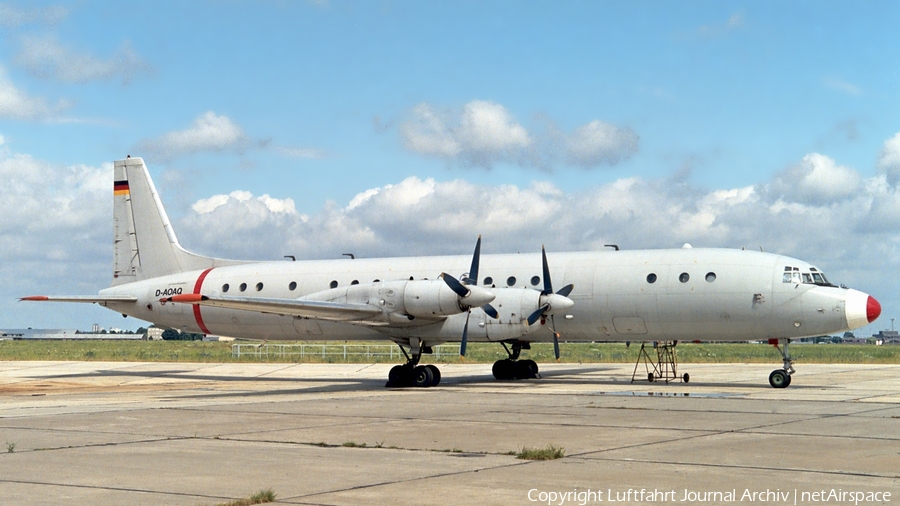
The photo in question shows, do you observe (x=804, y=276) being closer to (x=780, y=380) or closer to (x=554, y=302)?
(x=780, y=380)

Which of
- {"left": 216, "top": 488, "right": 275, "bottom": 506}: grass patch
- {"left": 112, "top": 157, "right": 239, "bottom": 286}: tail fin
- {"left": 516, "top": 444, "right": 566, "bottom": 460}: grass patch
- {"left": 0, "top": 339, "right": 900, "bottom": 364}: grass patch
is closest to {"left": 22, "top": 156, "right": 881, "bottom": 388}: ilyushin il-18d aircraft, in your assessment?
{"left": 112, "top": 157, "right": 239, "bottom": 286}: tail fin

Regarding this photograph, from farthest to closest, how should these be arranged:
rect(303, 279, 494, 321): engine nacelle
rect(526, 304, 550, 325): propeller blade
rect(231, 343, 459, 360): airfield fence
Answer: rect(231, 343, 459, 360): airfield fence → rect(526, 304, 550, 325): propeller blade → rect(303, 279, 494, 321): engine nacelle

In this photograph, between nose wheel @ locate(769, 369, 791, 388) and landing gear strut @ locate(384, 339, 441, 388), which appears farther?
landing gear strut @ locate(384, 339, 441, 388)

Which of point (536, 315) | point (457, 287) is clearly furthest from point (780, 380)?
point (457, 287)

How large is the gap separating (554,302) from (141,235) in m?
17.9

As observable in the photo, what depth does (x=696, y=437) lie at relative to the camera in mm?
13266

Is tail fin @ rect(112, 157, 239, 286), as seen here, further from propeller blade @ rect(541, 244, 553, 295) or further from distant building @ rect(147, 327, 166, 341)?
distant building @ rect(147, 327, 166, 341)

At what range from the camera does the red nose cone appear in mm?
23797

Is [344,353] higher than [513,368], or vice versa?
[344,353]

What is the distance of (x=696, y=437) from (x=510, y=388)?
12483 millimetres

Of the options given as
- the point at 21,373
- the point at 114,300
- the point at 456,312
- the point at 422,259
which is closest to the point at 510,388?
the point at 456,312

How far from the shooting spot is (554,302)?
2556 centimetres

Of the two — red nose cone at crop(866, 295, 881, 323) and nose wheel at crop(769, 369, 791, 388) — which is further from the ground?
red nose cone at crop(866, 295, 881, 323)

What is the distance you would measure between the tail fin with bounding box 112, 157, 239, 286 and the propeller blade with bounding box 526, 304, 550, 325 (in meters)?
14.0
